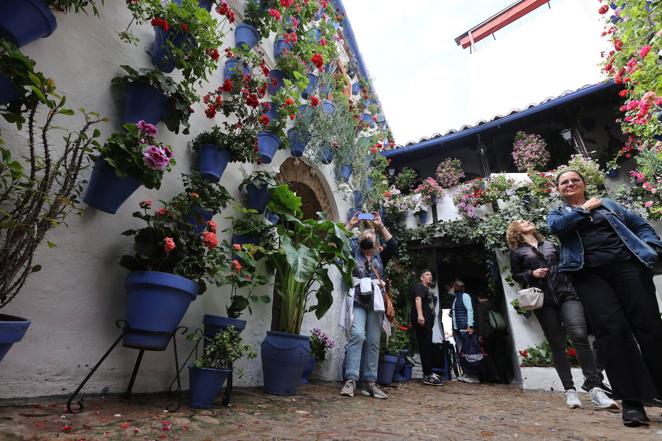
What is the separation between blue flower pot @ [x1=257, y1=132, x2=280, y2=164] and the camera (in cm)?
338

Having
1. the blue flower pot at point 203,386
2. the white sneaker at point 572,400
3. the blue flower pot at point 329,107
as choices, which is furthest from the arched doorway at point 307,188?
the white sneaker at point 572,400

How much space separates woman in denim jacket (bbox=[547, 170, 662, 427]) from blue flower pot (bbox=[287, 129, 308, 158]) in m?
2.84

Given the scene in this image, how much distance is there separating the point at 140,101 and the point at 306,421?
232 centimetres

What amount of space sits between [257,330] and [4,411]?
216cm

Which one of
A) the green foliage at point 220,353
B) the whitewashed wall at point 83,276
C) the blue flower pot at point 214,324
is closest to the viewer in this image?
the whitewashed wall at point 83,276

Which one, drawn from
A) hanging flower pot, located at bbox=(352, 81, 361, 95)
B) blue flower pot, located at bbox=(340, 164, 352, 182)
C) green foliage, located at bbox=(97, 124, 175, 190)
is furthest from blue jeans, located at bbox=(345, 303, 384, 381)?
hanging flower pot, located at bbox=(352, 81, 361, 95)

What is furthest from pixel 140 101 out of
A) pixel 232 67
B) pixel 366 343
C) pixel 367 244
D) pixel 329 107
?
pixel 366 343

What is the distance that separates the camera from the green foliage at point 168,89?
2.31 meters

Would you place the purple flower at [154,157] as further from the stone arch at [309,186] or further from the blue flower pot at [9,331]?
the stone arch at [309,186]

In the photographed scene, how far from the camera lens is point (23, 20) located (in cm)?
160

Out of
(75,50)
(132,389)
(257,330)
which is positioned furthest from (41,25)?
(257,330)

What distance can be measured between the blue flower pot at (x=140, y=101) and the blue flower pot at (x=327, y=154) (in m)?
2.55

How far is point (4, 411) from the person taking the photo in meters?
1.52

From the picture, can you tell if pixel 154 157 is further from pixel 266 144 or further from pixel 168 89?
Answer: pixel 266 144
